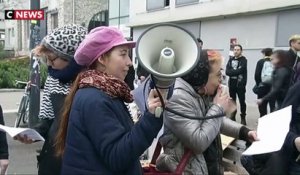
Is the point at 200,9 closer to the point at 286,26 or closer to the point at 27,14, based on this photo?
the point at 286,26

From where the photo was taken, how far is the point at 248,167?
112 inches

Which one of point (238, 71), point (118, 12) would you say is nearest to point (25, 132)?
point (238, 71)

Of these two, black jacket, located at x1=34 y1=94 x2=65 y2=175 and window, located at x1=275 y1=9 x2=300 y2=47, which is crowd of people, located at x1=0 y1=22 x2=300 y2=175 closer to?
black jacket, located at x1=34 y1=94 x2=65 y2=175

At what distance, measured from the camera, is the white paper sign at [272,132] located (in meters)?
2.30

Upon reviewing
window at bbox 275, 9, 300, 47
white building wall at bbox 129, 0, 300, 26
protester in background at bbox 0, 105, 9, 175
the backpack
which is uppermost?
white building wall at bbox 129, 0, 300, 26

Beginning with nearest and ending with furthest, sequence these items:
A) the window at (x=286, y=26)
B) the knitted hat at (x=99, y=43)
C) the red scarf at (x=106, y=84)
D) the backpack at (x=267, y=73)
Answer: the red scarf at (x=106, y=84), the knitted hat at (x=99, y=43), the backpack at (x=267, y=73), the window at (x=286, y=26)

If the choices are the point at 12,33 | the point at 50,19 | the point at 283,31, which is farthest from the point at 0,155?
the point at 12,33

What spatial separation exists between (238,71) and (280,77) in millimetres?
2876

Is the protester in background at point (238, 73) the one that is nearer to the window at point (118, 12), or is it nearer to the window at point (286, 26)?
the window at point (286, 26)

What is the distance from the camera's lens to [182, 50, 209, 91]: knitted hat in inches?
105

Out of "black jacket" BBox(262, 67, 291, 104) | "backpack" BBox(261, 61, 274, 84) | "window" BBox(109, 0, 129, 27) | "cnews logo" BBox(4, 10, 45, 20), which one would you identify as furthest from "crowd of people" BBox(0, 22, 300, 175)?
"window" BBox(109, 0, 129, 27)

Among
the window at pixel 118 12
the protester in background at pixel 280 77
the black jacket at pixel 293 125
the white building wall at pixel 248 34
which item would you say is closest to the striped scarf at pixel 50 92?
the black jacket at pixel 293 125

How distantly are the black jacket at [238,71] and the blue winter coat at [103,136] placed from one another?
823cm

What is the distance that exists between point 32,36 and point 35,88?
3978 mm
